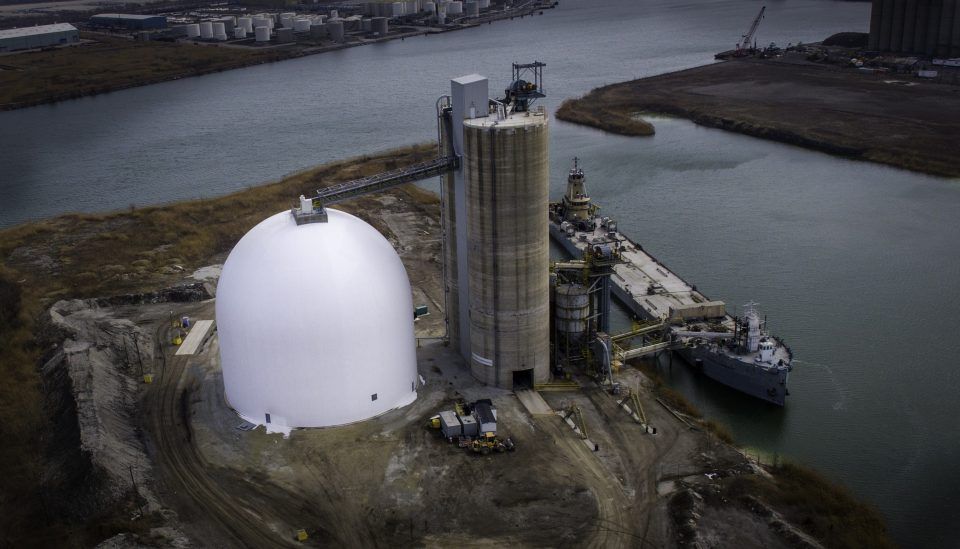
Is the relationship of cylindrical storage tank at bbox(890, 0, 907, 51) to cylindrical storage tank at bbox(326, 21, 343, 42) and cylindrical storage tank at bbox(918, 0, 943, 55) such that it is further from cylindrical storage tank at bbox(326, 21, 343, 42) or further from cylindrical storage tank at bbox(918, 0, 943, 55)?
cylindrical storage tank at bbox(326, 21, 343, 42)

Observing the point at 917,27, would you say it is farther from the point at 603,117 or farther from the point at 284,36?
the point at 284,36

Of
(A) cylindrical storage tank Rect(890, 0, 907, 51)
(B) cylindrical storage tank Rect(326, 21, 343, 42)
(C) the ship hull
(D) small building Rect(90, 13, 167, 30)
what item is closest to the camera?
(C) the ship hull

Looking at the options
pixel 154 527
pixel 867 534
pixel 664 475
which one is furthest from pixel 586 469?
pixel 154 527

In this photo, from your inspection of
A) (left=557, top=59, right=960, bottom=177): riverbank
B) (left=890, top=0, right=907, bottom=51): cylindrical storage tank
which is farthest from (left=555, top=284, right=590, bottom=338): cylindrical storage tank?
(left=890, top=0, right=907, bottom=51): cylindrical storage tank

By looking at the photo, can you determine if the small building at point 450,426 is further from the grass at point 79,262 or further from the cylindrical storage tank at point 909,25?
the cylindrical storage tank at point 909,25

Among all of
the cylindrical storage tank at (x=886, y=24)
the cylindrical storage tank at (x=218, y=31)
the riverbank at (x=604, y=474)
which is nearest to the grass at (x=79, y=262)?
the riverbank at (x=604, y=474)

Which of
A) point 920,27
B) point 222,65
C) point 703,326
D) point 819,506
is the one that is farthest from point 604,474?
point 222,65
